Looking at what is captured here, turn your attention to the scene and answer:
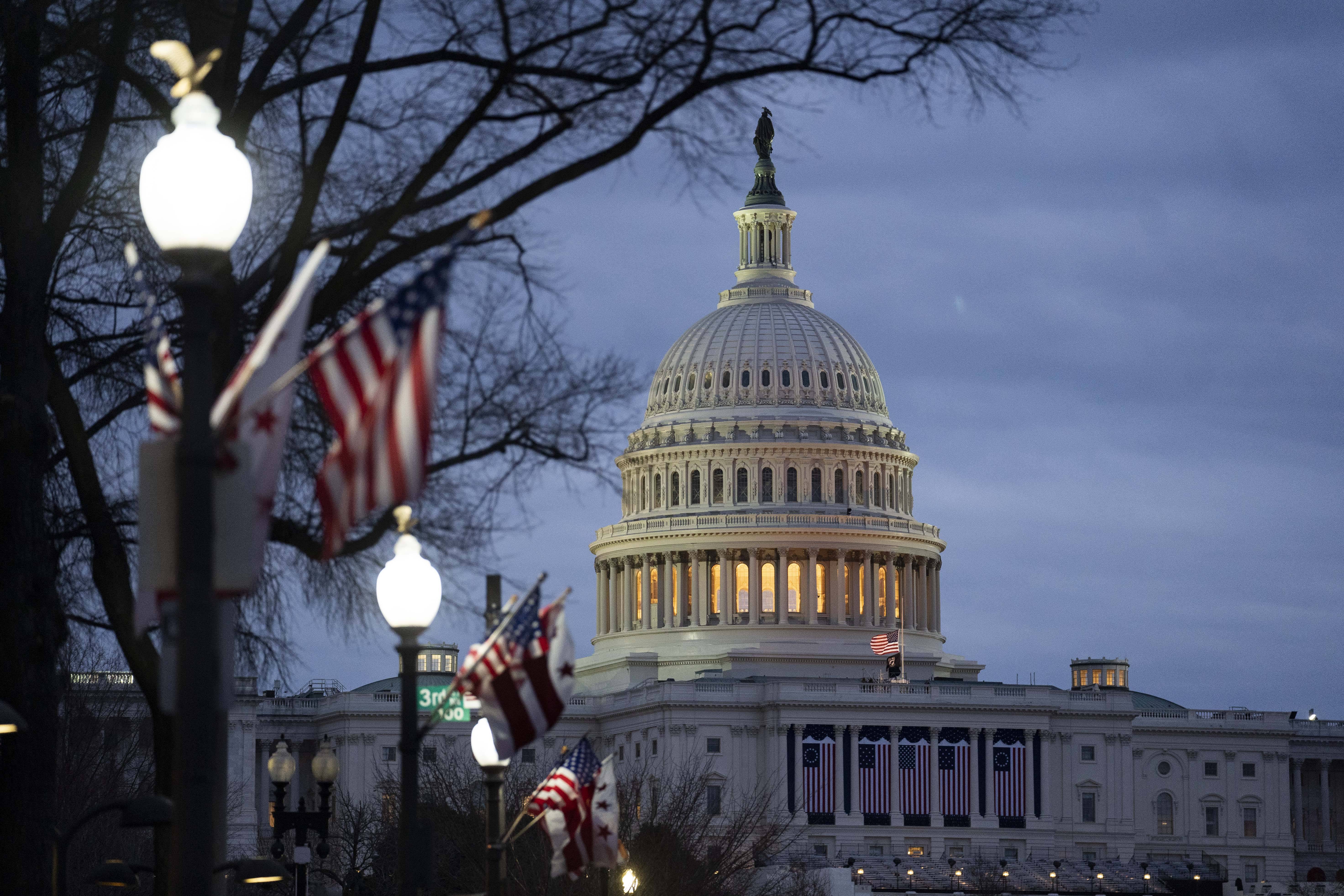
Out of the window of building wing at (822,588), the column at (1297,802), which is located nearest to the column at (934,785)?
Answer: the window of building wing at (822,588)

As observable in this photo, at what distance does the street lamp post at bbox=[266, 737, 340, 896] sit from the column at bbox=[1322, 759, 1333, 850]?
505 ft

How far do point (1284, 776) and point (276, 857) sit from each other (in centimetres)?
13757

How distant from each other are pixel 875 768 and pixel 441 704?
143824 millimetres

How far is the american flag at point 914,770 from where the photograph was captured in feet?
536

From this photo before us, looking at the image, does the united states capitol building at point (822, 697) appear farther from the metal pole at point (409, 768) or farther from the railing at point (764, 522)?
the metal pole at point (409, 768)

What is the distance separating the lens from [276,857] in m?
51.2

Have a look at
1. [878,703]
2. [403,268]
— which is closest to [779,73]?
[403,268]

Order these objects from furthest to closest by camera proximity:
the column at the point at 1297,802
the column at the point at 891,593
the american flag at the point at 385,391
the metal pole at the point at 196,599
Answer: the column at the point at 1297,802
the column at the point at 891,593
the american flag at the point at 385,391
the metal pole at the point at 196,599

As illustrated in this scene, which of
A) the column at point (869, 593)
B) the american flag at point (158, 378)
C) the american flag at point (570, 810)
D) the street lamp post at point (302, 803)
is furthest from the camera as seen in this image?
the column at point (869, 593)

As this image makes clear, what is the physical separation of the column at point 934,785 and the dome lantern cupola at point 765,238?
41030mm

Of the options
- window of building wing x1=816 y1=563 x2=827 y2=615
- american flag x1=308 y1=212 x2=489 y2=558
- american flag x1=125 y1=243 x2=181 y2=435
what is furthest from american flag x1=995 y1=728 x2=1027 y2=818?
american flag x1=308 y1=212 x2=489 y2=558

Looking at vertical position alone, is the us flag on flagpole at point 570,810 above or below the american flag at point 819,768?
below

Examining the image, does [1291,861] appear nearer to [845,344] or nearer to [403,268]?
[845,344]

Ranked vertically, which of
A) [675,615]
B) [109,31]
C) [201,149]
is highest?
[675,615]
